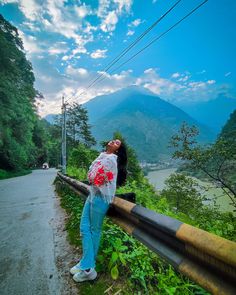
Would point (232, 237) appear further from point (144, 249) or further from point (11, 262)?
point (11, 262)

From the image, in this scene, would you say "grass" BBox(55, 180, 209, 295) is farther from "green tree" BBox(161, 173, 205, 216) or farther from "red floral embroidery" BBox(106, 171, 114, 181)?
"green tree" BBox(161, 173, 205, 216)

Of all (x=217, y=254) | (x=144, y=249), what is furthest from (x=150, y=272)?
(x=217, y=254)

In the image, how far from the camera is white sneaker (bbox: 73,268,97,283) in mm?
2740

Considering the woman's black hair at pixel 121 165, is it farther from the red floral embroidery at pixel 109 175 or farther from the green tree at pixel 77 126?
the green tree at pixel 77 126

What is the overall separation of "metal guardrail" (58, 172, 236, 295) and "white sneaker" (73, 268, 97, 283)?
75cm

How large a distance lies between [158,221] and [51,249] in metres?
2.50

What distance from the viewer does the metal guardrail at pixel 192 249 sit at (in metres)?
1.37

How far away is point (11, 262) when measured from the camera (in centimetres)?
338

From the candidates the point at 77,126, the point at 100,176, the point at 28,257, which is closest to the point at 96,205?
the point at 100,176

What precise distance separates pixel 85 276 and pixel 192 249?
160cm

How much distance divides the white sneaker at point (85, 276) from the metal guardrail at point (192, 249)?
746mm

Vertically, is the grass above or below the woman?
below

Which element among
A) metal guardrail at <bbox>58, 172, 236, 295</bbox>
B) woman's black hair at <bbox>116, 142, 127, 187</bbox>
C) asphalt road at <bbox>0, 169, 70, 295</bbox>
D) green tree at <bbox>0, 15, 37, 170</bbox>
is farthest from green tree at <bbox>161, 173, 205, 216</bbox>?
metal guardrail at <bbox>58, 172, 236, 295</bbox>

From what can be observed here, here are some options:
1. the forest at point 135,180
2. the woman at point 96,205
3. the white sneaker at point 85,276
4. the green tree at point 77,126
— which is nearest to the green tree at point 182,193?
the forest at point 135,180
